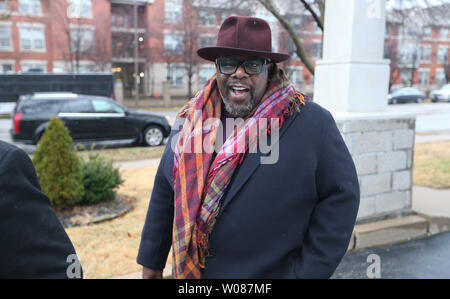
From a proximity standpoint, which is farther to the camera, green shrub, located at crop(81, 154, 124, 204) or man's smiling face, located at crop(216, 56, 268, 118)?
green shrub, located at crop(81, 154, 124, 204)

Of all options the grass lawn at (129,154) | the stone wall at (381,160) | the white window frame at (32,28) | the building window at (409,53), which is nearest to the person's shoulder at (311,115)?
the stone wall at (381,160)

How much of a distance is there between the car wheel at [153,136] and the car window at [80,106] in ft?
5.84

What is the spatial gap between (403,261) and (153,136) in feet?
30.6

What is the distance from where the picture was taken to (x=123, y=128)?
1207cm

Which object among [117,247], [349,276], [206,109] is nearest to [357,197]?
[206,109]

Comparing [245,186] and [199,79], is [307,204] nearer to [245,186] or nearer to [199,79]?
[245,186]

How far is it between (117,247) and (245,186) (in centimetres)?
280

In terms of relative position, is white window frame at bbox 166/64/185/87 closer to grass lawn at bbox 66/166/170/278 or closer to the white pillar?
grass lawn at bbox 66/166/170/278

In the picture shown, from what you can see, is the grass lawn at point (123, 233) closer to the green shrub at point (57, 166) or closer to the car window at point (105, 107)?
the green shrub at point (57, 166)

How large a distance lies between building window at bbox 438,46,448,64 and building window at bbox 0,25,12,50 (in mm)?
47009

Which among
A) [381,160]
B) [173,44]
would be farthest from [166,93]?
[381,160]

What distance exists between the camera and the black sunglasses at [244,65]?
6.62 feet

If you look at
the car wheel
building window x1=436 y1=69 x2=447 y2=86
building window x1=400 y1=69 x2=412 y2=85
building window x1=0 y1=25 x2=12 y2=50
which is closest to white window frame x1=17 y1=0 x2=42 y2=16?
building window x1=0 y1=25 x2=12 y2=50

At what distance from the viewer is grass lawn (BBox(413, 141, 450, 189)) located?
6938 mm
